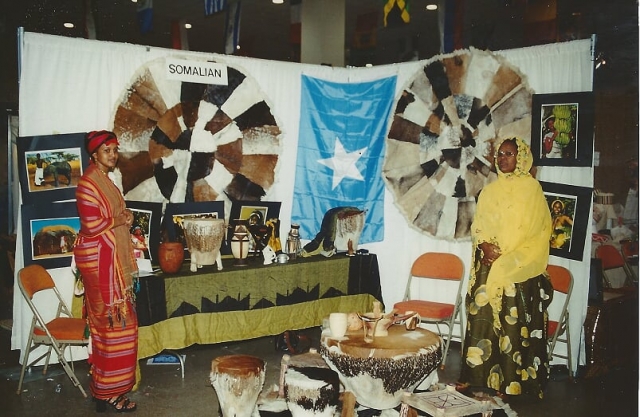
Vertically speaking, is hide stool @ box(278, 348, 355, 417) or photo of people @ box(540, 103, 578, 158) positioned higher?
photo of people @ box(540, 103, 578, 158)

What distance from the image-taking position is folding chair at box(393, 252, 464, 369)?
466 centimetres

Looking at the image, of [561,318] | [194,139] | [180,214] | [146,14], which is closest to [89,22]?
[146,14]

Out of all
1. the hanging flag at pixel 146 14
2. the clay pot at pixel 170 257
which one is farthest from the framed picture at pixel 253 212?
the hanging flag at pixel 146 14

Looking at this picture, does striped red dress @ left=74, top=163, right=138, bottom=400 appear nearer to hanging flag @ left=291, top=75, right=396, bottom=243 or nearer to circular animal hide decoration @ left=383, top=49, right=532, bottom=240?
hanging flag @ left=291, top=75, right=396, bottom=243

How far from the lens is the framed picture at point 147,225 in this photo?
4.61m

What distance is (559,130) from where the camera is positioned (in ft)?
15.2

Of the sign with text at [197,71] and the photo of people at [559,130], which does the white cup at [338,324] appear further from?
the sign with text at [197,71]

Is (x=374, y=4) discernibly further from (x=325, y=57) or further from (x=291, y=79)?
(x=291, y=79)

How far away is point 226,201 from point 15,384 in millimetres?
2141

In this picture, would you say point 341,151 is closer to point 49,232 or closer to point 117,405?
point 49,232

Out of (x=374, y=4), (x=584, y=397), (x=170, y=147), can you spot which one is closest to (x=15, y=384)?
(x=170, y=147)

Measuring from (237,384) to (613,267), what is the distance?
3.55 m

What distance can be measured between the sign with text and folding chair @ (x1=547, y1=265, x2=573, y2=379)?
316 centimetres

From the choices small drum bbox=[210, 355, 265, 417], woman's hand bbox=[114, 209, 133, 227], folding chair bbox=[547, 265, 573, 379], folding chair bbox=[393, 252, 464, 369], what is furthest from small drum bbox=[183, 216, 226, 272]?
folding chair bbox=[547, 265, 573, 379]
